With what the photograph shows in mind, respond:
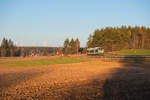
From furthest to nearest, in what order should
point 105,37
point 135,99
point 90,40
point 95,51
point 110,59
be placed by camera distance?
point 90,40, point 105,37, point 95,51, point 110,59, point 135,99

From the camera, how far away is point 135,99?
25.1 ft

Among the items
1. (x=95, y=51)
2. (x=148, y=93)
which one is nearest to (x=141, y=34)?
(x=95, y=51)

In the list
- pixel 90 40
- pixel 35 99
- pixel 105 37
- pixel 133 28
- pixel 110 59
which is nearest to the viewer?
pixel 35 99

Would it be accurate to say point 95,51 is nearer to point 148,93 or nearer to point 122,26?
point 148,93

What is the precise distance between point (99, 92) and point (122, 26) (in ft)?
374

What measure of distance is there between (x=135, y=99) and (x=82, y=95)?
8.82 ft

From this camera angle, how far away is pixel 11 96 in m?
Answer: 8.88

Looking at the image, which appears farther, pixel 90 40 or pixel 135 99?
pixel 90 40

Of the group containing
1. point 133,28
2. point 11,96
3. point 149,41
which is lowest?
point 11,96

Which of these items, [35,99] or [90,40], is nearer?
[35,99]

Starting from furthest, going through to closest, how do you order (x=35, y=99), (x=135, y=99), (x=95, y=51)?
(x=95, y=51) → (x=35, y=99) → (x=135, y=99)

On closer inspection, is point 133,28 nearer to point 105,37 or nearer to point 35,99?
point 105,37

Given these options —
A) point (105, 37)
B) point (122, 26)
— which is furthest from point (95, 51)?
point (122, 26)

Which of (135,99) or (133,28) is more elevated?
(133,28)
